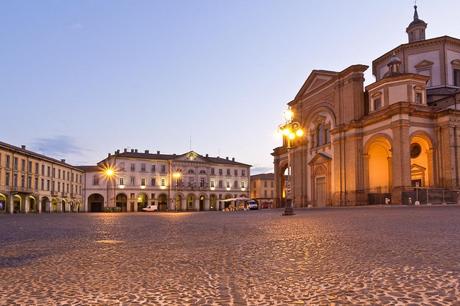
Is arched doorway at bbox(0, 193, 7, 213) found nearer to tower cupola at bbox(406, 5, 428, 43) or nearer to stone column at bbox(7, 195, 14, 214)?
stone column at bbox(7, 195, 14, 214)

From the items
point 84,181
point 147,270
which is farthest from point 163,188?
point 147,270

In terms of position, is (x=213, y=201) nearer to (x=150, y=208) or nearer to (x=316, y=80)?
(x=150, y=208)

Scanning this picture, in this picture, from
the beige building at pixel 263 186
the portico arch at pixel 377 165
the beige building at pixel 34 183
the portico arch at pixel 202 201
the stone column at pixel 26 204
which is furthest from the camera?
the beige building at pixel 263 186

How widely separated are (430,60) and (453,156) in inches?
463

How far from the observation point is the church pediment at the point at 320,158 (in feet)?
146

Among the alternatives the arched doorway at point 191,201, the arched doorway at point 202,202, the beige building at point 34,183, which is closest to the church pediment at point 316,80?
the beige building at point 34,183

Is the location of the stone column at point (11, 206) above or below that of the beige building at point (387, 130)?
below

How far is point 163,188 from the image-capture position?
9138cm

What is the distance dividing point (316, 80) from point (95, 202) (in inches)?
2343

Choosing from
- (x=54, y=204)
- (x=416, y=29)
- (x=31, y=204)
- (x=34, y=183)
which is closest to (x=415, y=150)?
(x=416, y=29)

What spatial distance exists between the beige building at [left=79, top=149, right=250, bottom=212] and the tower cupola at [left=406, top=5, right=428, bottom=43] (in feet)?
170

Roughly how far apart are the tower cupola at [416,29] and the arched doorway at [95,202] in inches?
2640

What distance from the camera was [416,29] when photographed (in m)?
46.8

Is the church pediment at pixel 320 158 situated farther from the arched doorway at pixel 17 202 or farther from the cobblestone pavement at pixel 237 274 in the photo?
the arched doorway at pixel 17 202
